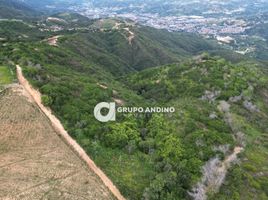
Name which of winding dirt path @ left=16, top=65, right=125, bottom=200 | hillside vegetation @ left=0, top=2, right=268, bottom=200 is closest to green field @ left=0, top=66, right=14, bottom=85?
winding dirt path @ left=16, top=65, right=125, bottom=200

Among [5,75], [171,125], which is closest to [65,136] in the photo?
[171,125]

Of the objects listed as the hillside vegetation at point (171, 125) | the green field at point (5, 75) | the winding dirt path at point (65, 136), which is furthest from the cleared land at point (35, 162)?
the green field at point (5, 75)

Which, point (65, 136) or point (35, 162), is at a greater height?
point (35, 162)

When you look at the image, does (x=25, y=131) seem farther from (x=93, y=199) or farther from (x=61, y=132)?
(x=93, y=199)

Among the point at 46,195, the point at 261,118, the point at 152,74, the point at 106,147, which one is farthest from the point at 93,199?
the point at 152,74

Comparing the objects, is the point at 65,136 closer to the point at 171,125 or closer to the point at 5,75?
the point at 171,125

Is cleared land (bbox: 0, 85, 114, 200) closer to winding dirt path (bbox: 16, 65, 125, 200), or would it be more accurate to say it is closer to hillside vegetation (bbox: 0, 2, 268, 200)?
winding dirt path (bbox: 16, 65, 125, 200)
